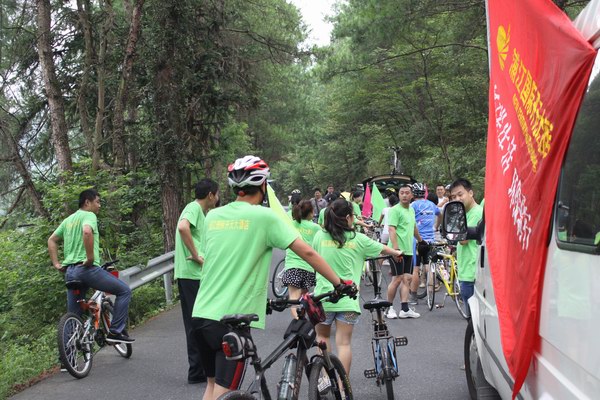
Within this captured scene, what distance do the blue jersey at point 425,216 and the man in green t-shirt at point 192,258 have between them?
20.3 ft

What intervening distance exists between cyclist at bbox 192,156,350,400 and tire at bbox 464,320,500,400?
1989 mm

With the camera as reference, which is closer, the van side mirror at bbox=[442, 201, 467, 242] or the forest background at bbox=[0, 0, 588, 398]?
the van side mirror at bbox=[442, 201, 467, 242]

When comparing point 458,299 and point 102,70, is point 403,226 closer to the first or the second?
point 458,299

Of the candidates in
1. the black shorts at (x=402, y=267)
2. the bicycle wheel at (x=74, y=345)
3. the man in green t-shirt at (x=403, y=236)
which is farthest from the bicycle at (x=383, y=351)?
the man in green t-shirt at (x=403, y=236)

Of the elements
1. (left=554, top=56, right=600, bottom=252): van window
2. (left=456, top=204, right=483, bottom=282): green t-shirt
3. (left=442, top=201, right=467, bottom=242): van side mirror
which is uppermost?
(left=554, top=56, right=600, bottom=252): van window

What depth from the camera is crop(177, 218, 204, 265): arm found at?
6.39 metres

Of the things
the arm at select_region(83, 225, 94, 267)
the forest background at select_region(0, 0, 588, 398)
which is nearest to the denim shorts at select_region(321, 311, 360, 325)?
the arm at select_region(83, 225, 94, 267)

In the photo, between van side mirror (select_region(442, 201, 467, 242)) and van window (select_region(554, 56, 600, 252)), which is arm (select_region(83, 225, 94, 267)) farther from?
van window (select_region(554, 56, 600, 252))

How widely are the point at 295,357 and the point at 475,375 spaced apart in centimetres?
213

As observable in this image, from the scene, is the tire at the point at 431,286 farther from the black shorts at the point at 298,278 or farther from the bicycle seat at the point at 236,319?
the bicycle seat at the point at 236,319

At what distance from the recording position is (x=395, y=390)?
6.13 m

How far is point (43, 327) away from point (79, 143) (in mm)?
14873

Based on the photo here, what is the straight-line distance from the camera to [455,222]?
512 centimetres

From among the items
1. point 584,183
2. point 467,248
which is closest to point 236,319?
point 584,183
